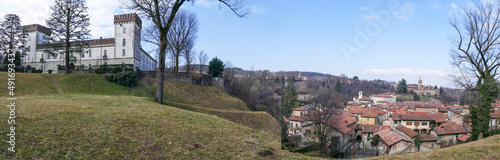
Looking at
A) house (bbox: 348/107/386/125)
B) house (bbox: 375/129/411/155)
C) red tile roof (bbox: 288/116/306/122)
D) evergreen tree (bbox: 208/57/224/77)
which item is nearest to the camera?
house (bbox: 375/129/411/155)

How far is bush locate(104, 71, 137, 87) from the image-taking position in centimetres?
2773

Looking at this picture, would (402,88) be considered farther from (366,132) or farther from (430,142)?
(430,142)

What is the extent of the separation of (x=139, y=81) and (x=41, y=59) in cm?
2932

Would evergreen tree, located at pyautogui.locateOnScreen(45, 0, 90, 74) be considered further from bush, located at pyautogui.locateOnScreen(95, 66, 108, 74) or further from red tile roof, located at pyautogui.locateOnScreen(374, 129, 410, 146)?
red tile roof, located at pyautogui.locateOnScreen(374, 129, 410, 146)

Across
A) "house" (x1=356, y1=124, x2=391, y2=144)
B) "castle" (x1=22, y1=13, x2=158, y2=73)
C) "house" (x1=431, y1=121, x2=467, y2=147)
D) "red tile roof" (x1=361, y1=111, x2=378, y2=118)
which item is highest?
→ "castle" (x1=22, y1=13, x2=158, y2=73)

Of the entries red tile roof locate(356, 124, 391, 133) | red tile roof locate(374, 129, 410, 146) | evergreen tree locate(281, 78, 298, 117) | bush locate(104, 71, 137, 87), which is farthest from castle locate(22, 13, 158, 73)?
red tile roof locate(356, 124, 391, 133)

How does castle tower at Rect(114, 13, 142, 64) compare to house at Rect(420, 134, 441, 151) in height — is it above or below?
above

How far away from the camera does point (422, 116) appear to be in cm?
3522

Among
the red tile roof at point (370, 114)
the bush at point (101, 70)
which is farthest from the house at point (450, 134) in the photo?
the bush at point (101, 70)

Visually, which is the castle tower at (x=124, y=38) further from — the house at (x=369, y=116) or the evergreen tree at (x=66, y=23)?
the house at (x=369, y=116)

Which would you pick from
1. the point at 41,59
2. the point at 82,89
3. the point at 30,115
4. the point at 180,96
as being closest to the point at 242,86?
the point at 180,96

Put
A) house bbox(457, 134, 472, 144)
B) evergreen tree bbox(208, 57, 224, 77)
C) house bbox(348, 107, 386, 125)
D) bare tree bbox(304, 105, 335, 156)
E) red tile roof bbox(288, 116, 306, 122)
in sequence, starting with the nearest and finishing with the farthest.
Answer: house bbox(457, 134, 472, 144) < bare tree bbox(304, 105, 335, 156) < red tile roof bbox(288, 116, 306, 122) < evergreen tree bbox(208, 57, 224, 77) < house bbox(348, 107, 386, 125)

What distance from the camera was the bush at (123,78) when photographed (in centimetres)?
2773

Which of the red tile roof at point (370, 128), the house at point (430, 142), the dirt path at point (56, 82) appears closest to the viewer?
the dirt path at point (56, 82)
